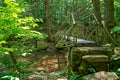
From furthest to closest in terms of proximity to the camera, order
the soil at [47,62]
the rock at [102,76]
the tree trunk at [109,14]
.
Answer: the tree trunk at [109,14]
the soil at [47,62]
the rock at [102,76]

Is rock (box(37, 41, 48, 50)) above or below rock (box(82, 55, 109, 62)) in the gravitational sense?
below

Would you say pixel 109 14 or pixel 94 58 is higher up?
pixel 109 14

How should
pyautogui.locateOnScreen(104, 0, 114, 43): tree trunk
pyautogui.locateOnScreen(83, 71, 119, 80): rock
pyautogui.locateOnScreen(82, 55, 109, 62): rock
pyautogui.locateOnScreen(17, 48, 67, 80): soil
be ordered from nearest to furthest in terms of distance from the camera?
pyautogui.locateOnScreen(83, 71, 119, 80): rock, pyautogui.locateOnScreen(82, 55, 109, 62): rock, pyautogui.locateOnScreen(17, 48, 67, 80): soil, pyautogui.locateOnScreen(104, 0, 114, 43): tree trunk

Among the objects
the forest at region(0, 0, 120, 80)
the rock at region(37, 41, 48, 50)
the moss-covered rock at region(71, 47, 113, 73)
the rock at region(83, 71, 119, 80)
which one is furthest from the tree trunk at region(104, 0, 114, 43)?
the rock at region(37, 41, 48, 50)

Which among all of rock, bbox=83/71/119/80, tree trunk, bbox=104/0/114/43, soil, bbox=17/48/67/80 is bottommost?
soil, bbox=17/48/67/80

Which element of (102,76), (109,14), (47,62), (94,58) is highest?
(109,14)

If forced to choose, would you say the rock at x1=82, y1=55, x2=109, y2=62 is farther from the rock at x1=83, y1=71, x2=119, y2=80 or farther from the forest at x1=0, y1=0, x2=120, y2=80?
the rock at x1=83, y1=71, x2=119, y2=80

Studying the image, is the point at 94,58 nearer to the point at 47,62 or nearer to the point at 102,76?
the point at 102,76

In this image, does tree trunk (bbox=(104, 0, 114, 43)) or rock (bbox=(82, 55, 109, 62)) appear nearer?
rock (bbox=(82, 55, 109, 62))

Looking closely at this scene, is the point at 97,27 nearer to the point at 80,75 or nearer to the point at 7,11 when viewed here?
the point at 80,75

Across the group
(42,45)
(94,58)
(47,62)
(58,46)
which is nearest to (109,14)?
(58,46)

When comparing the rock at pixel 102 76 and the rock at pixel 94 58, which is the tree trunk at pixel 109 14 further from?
the rock at pixel 102 76

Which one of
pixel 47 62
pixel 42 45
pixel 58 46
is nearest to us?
pixel 58 46

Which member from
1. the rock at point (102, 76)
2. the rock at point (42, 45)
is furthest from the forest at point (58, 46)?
the rock at point (42, 45)
